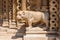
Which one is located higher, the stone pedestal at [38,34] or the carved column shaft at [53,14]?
the carved column shaft at [53,14]

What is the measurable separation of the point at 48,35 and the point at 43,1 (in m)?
1.03

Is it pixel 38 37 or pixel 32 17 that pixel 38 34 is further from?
pixel 32 17

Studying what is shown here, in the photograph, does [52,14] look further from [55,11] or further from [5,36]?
[5,36]

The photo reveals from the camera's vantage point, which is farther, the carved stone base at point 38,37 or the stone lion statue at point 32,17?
the stone lion statue at point 32,17

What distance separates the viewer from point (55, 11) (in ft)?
14.5

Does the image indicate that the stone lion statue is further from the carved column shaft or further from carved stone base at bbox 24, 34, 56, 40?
carved stone base at bbox 24, 34, 56, 40

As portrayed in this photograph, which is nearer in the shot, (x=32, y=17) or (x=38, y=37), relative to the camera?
(x=38, y=37)

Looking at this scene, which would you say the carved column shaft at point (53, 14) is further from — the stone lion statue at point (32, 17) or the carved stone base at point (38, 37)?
the carved stone base at point (38, 37)

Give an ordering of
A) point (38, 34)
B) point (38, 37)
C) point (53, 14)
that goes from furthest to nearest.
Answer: point (53, 14)
point (38, 34)
point (38, 37)

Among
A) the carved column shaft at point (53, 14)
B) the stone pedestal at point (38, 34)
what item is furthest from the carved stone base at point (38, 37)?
the carved column shaft at point (53, 14)

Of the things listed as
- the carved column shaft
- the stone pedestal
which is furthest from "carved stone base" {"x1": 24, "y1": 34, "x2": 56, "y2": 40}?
the carved column shaft

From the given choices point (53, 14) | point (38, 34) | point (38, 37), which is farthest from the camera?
point (53, 14)

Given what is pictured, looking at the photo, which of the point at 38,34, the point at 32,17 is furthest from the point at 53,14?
the point at 38,34

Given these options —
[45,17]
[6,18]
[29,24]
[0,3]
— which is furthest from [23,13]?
[0,3]
